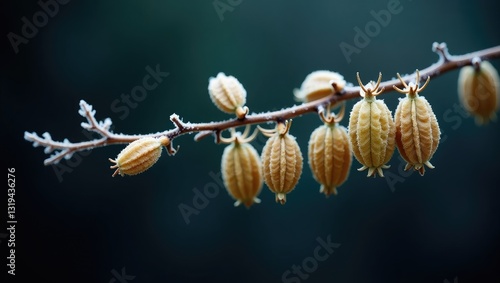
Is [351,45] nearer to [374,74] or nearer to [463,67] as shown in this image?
[374,74]

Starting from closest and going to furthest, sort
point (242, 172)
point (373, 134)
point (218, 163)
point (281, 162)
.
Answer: point (373, 134) < point (281, 162) < point (242, 172) < point (218, 163)

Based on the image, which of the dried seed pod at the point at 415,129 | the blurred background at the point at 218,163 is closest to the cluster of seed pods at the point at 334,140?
the dried seed pod at the point at 415,129

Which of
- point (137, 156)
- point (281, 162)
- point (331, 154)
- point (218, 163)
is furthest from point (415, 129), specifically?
point (218, 163)

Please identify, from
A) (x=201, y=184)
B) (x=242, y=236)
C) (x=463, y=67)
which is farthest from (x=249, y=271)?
(x=463, y=67)

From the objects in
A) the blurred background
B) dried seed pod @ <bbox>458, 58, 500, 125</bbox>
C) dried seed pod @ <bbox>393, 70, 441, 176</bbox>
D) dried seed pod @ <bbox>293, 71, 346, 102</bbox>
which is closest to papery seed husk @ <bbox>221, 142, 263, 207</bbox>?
dried seed pod @ <bbox>293, 71, 346, 102</bbox>

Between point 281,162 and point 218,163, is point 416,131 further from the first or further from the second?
point 218,163

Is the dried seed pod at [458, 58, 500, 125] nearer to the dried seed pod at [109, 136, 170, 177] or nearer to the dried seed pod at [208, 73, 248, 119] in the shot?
the dried seed pod at [208, 73, 248, 119]
